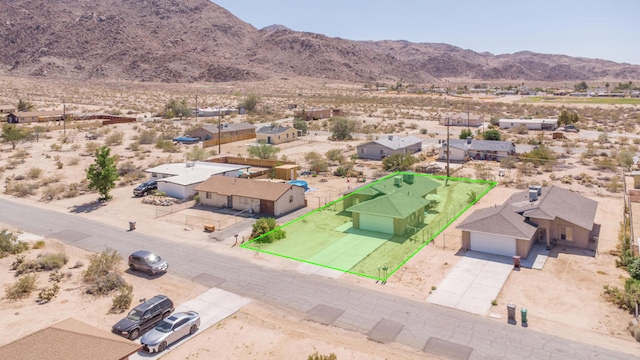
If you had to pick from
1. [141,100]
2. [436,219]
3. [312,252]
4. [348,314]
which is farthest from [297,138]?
[141,100]

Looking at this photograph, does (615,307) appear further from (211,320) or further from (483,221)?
(211,320)

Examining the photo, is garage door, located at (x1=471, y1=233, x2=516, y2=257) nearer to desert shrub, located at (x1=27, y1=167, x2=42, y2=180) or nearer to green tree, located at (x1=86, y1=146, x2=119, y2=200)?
green tree, located at (x1=86, y1=146, x2=119, y2=200)

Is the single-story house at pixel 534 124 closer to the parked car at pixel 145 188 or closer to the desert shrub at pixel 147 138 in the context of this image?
the desert shrub at pixel 147 138

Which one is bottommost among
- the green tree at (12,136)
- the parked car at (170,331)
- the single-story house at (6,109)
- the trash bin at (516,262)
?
the trash bin at (516,262)

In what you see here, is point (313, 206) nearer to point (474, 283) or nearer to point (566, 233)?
point (474, 283)

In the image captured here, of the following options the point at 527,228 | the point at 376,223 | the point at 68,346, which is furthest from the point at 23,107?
the point at 527,228
